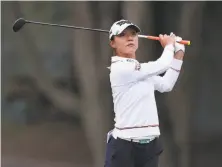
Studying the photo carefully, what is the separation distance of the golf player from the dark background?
1.35 meters

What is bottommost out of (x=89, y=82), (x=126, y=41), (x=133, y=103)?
(x=133, y=103)

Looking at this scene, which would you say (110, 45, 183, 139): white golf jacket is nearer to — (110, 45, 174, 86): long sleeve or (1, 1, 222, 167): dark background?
(110, 45, 174, 86): long sleeve

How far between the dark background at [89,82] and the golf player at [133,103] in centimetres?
135

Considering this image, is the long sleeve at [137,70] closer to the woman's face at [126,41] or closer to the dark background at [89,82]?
the woman's face at [126,41]

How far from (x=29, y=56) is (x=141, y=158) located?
190cm

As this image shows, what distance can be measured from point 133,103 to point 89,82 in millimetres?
1597

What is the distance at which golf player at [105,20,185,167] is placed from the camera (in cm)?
305

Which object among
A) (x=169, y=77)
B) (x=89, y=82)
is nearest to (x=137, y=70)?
(x=169, y=77)

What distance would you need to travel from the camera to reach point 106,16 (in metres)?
4.54

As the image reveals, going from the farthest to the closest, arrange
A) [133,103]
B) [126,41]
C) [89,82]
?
[89,82] < [126,41] < [133,103]

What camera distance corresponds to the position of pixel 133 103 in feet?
9.99

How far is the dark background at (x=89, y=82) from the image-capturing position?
4.50m

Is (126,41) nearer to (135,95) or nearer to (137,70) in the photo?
(137,70)

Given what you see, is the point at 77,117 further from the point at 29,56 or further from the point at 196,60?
the point at 196,60
